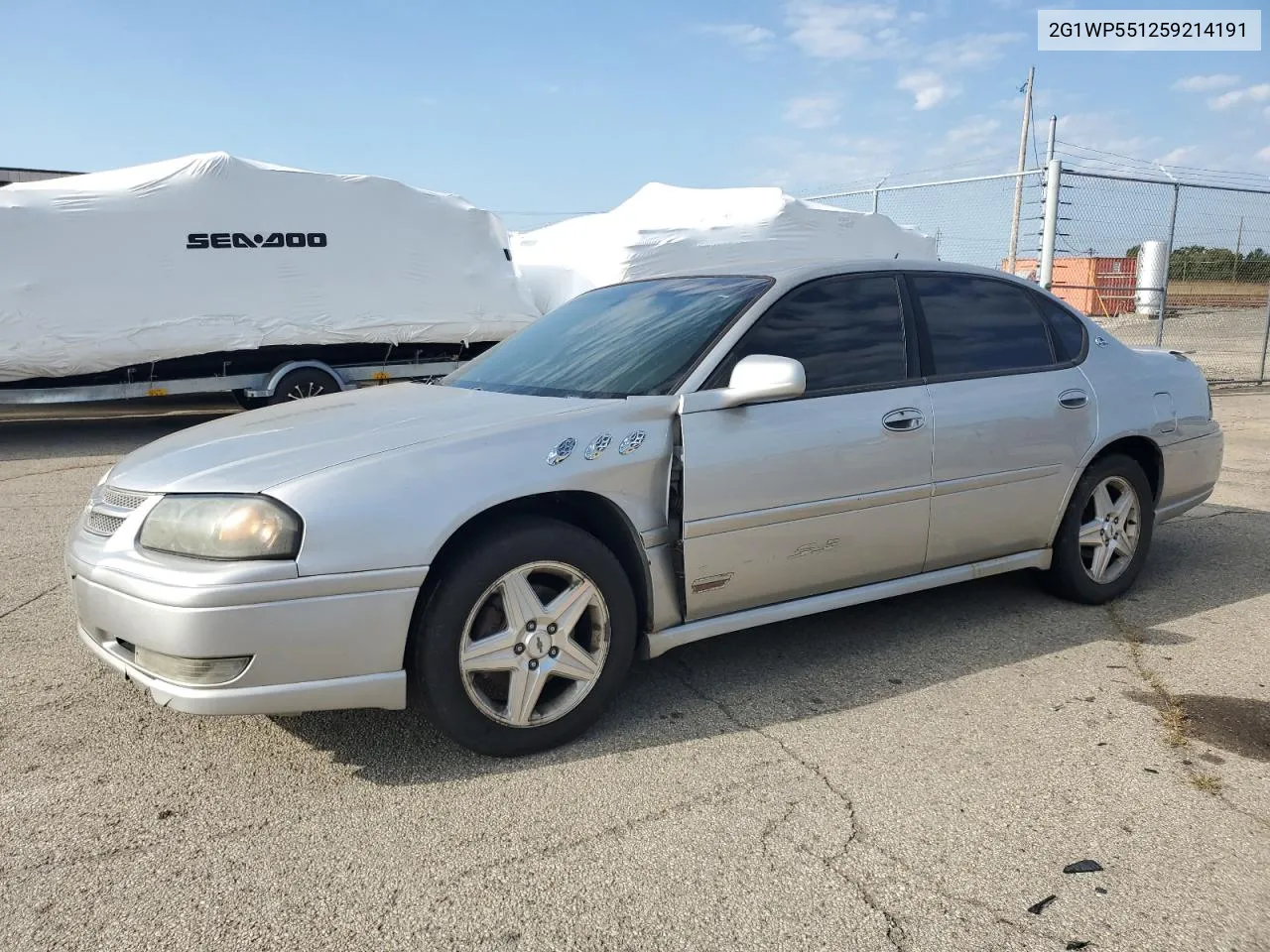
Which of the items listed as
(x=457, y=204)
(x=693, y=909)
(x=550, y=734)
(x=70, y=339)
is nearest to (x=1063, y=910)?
(x=693, y=909)

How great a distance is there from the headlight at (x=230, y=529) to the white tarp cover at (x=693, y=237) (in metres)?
9.77

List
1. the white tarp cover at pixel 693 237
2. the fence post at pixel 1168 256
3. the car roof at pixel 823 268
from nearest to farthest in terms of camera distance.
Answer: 1. the car roof at pixel 823 268
2. the white tarp cover at pixel 693 237
3. the fence post at pixel 1168 256

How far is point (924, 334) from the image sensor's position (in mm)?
4094

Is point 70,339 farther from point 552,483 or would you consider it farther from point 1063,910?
point 1063,910

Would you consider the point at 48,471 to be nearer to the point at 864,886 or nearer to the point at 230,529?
the point at 230,529

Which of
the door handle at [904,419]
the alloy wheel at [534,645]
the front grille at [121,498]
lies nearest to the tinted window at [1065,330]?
the door handle at [904,419]

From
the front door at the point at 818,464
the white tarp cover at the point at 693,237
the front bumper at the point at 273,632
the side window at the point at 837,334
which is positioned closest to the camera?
the front bumper at the point at 273,632

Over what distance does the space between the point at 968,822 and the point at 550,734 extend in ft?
4.12

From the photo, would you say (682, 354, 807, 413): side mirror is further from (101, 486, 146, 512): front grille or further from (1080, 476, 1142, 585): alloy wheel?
(1080, 476, 1142, 585): alloy wheel

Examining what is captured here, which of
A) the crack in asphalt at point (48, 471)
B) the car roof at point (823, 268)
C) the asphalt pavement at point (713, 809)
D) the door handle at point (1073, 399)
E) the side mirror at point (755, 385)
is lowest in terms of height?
A: the crack in asphalt at point (48, 471)

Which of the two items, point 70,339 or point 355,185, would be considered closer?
point 70,339

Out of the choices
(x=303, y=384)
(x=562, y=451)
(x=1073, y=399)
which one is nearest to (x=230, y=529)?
(x=562, y=451)

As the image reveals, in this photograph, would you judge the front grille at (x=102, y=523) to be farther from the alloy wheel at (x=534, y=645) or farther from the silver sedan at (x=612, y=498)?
the alloy wheel at (x=534, y=645)

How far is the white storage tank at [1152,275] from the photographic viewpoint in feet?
45.9
